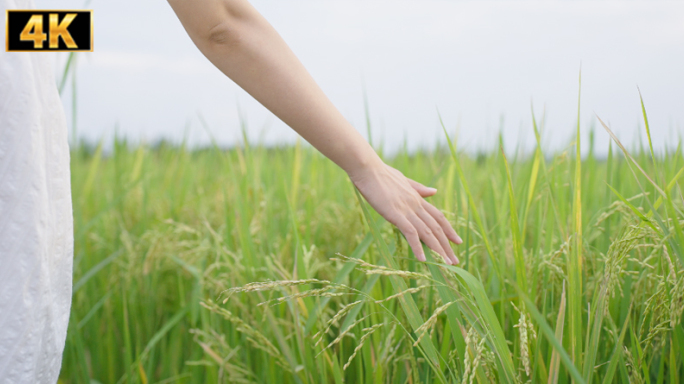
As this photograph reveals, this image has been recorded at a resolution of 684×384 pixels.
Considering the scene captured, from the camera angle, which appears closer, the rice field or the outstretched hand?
the rice field

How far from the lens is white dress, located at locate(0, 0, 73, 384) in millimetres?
825

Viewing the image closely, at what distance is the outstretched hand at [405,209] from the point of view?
900 millimetres

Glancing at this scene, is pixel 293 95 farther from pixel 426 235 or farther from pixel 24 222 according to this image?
pixel 24 222

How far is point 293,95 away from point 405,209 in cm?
34

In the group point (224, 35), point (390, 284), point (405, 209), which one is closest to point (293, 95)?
point (224, 35)

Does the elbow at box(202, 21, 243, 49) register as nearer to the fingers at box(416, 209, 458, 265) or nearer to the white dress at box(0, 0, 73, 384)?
the white dress at box(0, 0, 73, 384)

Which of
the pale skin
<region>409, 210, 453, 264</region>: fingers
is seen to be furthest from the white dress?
<region>409, 210, 453, 264</region>: fingers

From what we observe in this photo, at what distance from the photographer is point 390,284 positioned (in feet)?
3.55

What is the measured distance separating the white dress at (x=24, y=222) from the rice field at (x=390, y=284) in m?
0.38

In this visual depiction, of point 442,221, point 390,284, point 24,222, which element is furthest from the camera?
point 390,284

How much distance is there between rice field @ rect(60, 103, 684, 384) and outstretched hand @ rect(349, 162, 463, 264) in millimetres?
50

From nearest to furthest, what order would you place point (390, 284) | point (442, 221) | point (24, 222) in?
point (24, 222)
point (442, 221)
point (390, 284)

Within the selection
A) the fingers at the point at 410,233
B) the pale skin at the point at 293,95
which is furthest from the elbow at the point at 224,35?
the fingers at the point at 410,233

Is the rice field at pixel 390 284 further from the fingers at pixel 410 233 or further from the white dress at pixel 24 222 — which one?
the white dress at pixel 24 222
